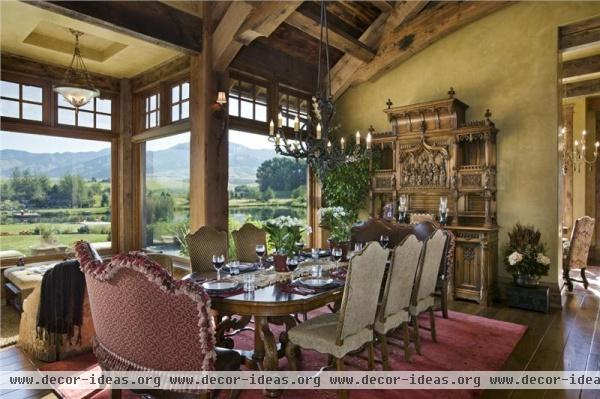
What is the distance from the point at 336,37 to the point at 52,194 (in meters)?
4.62

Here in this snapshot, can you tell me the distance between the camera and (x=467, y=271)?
15.5ft

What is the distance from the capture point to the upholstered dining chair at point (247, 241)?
12.4 feet

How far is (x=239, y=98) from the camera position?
497 cm

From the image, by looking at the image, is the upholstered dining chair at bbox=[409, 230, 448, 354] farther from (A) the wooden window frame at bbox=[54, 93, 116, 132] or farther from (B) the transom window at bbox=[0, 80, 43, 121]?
(B) the transom window at bbox=[0, 80, 43, 121]

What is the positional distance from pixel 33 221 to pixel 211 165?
2.76 meters

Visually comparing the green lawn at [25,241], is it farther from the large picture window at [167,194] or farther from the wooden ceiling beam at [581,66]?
the wooden ceiling beam at [581,66]

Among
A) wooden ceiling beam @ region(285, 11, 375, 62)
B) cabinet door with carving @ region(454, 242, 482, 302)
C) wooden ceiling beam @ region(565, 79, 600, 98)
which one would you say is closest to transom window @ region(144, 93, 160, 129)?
wooden ceiling beam @ region(285, 11, 375, 62)

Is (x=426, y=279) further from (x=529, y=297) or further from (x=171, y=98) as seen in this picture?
(x=171, y=98)

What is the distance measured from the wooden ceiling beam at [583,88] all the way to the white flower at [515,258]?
170 inches

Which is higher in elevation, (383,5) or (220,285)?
(383,5)

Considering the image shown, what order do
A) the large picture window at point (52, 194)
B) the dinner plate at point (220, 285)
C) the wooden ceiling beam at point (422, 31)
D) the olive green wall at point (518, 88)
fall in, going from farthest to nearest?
the wooden ceiling beam at point (422, 31) < the large picture window at point (52, 194) < the olive green wall at point (518, 88) < the dinner plate at point (220, 285)

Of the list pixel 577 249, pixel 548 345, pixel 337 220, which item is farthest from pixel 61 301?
pixel 577 249

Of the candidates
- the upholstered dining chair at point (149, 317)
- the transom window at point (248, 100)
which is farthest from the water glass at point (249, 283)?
the transom window at point (248, 100)

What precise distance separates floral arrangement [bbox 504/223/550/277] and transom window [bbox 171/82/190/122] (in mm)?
4529
